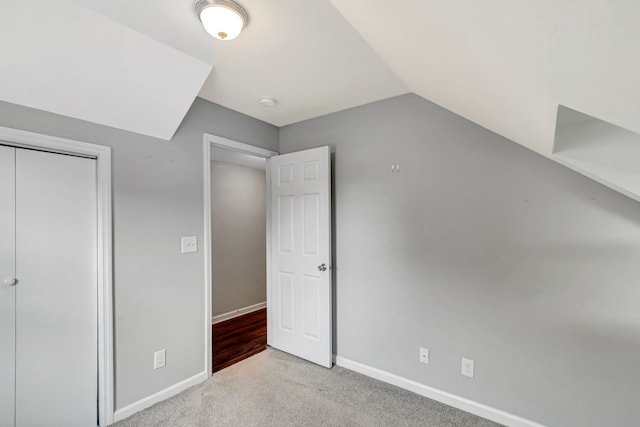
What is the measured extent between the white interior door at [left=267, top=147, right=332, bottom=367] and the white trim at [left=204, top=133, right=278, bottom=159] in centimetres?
12

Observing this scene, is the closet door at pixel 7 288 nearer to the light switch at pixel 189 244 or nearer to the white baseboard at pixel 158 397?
the white baseboard at pixel 158 397

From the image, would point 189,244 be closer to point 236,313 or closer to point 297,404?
point 297,404

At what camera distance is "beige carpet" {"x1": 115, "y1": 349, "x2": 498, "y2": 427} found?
1938mm

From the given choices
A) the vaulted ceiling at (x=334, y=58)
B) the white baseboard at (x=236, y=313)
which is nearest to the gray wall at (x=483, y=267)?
the vaulted ceiling at (x=334, y=58)

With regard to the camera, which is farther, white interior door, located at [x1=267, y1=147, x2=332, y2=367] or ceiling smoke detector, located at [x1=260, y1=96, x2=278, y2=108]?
white interior door, located at [x1=267, y1=147, x2=332, y2=367]

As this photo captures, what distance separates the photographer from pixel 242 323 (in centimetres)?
387

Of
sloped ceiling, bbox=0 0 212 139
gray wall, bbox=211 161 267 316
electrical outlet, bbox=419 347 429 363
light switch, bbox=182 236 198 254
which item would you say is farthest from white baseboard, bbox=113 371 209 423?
sloped ceiling, bbox=0 0 212 139

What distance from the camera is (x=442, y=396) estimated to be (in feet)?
7.06

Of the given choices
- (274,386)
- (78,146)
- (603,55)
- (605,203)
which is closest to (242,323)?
(274,386)

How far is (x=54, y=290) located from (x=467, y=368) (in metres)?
2.79

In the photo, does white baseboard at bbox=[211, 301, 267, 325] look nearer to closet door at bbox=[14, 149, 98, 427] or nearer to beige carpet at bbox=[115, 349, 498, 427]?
beige carpet at bbox=[115, 349, 498, 427]

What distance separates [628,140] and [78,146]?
2.97 meters

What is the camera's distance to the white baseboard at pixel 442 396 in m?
1.89

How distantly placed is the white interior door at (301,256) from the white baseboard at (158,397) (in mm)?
863
